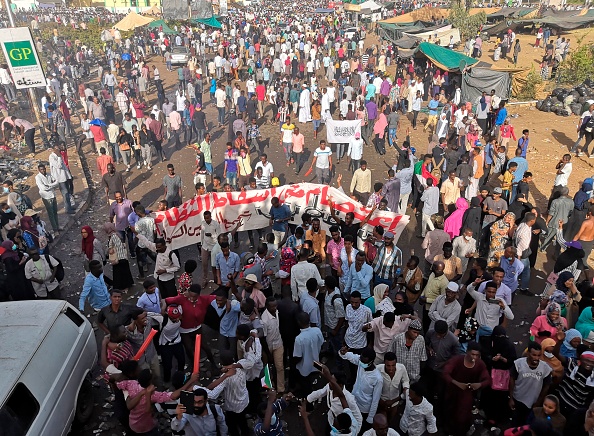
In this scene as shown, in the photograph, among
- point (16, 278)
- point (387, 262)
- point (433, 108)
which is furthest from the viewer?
point (433, 108)

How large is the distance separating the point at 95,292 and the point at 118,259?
4.88 feet

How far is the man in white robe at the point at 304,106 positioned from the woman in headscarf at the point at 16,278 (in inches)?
497

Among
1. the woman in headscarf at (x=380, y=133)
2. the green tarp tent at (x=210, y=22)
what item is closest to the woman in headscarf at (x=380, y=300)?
the woman in headscarf at (x=380, y=133)

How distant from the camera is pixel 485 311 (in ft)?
21.0

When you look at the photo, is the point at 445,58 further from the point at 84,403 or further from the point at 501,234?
the point at 84,403

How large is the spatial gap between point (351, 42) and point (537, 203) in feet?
72.9

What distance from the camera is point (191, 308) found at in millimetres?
6559

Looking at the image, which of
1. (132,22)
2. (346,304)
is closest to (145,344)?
(346,304)

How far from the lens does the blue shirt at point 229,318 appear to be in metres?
6.53

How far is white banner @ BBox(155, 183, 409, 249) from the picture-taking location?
9594 mm

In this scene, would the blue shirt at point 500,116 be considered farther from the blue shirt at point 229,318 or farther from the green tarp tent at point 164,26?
the green tarp tent at point 164,26

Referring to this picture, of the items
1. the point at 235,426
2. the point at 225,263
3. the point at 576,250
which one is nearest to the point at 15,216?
the point at 225,263

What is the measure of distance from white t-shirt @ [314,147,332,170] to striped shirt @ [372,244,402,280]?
5262 millimetres

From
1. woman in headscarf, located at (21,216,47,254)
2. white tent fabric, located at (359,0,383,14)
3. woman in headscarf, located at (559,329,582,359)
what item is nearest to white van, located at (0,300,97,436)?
woman in headscarf, located at (21,216,47,254)
